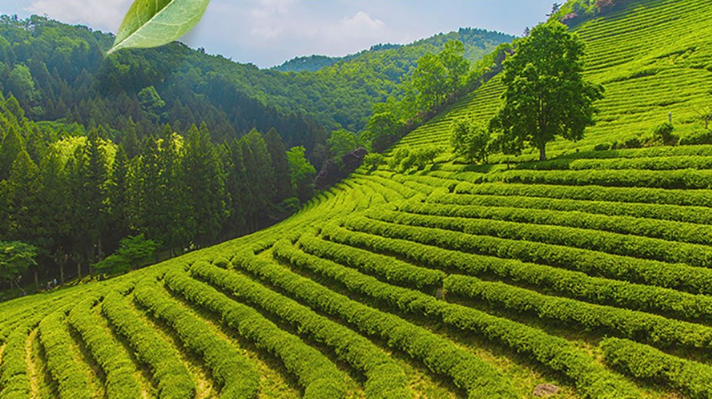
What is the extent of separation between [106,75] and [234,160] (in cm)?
4243

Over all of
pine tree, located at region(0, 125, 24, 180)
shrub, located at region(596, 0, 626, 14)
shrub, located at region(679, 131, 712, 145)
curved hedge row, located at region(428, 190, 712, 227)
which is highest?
shrub, located at region(596, 0, 626, 14)

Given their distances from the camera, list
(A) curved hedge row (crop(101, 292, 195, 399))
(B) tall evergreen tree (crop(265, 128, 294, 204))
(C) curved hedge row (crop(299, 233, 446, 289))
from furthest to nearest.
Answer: (B) tall evergreen tree (crop(265, 128, 294, 204))
(C) curved hedge row (crop(299, 233, 446, 289))
(A) curved hedge row (crop(101, 292, 195, 399))

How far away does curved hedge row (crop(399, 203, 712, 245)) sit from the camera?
10391 mm

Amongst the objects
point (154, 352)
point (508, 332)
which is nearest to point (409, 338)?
point (508, 332)

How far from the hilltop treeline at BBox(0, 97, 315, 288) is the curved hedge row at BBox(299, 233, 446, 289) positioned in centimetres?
1751

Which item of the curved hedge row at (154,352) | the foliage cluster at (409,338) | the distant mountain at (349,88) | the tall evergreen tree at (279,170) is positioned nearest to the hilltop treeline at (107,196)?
the tall evergreen tree at (279,170)

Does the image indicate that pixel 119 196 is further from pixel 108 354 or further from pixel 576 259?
pixel 576 259

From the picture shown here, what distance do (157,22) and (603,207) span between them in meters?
15.0

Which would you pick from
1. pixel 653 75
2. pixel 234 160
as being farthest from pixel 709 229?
pixel 234 160

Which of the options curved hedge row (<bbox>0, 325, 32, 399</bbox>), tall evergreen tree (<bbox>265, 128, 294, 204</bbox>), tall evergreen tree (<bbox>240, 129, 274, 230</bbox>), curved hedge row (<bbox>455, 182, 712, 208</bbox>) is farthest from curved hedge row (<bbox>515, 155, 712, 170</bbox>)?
tall evergreen tree (<bbox>265, 128, 294, 204</bbox>)

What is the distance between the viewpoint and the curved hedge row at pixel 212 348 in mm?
9312

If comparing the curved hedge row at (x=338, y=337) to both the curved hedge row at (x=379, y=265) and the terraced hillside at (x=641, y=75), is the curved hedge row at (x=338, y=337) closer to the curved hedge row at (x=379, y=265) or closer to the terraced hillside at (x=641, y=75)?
the curved hedge row at (x=379, y=265)

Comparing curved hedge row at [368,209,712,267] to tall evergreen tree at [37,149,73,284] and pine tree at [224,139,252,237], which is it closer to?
pine tree at [224,139,252,237]

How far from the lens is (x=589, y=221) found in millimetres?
12234
